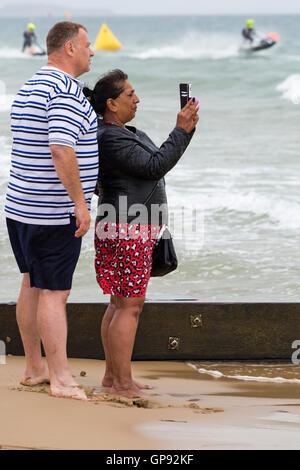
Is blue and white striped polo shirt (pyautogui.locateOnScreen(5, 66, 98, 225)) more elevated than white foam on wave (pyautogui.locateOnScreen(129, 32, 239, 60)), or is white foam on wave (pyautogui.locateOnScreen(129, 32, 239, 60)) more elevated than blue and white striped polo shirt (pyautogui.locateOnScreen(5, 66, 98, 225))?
white foam on wave (pyautogui.locateOnScreen(129, 32, 239, 60))

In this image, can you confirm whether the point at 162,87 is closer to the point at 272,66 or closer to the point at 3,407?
the point at 272,66

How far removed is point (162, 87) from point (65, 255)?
70.3ft

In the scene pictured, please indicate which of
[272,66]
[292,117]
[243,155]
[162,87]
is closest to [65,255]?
[243,155]

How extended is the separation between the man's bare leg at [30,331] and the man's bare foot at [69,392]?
0.20 m

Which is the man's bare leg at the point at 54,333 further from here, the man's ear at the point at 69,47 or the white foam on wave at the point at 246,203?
the white foam on wave at the point at 246,203

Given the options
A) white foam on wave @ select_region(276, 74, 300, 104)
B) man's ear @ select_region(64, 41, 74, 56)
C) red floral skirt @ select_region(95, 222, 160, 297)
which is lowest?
red floral skirt @ select_region(95, 222, 160, 297)

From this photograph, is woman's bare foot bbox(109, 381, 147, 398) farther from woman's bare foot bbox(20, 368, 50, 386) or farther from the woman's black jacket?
the woman's black jacket

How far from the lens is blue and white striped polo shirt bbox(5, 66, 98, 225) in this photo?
3025mm

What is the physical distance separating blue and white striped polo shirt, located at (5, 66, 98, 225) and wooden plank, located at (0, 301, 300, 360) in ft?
2.70

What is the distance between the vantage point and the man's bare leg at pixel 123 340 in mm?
3307

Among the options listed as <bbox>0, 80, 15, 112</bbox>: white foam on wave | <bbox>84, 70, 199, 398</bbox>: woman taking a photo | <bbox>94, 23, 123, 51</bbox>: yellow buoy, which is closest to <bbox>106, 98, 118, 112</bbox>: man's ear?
<bbox>84, 70, 199, 398</bbox>: woman taking a photo

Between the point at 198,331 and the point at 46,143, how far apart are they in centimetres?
126

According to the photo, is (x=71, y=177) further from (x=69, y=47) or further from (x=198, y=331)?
(x=198, y=331)

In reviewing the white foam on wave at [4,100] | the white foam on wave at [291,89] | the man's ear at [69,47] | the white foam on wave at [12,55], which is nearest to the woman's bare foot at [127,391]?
the man's ear at [69,47]
